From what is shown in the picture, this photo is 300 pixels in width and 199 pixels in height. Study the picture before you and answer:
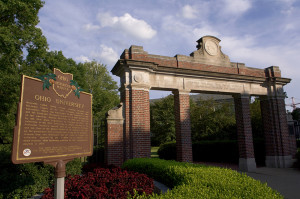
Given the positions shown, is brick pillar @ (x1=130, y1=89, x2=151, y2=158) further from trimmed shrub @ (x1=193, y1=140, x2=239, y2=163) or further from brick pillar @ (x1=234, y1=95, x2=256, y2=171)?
trimmed shrub @ (x1=193, y1=140, x2=239, y2=163)

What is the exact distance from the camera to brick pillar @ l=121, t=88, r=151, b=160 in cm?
828

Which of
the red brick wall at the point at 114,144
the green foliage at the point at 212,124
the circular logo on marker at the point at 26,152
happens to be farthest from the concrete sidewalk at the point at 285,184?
the green foliage at the point at 212,124

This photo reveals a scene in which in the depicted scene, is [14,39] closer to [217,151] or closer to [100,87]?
[217,151]

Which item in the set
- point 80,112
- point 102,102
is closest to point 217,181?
point 80,112

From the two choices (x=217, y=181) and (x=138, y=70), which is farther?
(x=138, y=70)

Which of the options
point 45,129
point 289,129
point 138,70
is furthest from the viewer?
point 289,129

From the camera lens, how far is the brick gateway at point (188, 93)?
838 cm

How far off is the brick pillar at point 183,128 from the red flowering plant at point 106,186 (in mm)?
4645

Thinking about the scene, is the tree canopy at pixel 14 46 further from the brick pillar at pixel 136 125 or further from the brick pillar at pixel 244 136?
the brick pillar at pixel 244 136

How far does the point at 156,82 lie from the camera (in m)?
9.46

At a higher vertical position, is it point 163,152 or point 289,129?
point 289,129

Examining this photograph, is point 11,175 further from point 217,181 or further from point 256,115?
point 256,115

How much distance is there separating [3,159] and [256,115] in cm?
1708

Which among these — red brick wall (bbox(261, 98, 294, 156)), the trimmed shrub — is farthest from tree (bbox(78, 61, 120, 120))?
red brick wall (bbox(261, 98, 294, 156))
